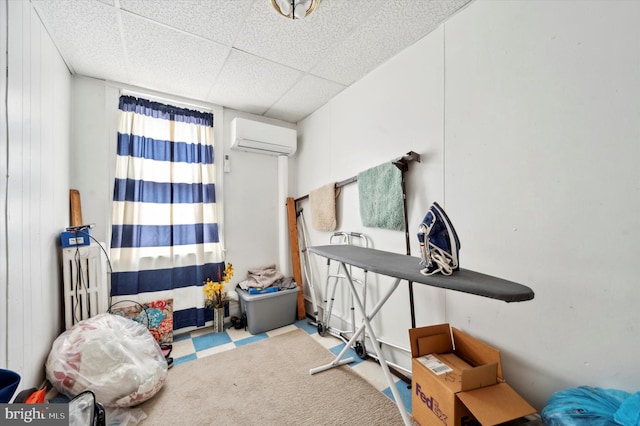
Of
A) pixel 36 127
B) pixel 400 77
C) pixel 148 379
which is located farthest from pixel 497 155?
pixel 36 127

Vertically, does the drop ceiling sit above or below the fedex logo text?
above

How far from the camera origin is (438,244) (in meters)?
1.17

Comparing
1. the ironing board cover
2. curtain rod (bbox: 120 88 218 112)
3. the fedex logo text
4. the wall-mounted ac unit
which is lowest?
the fedex logo text

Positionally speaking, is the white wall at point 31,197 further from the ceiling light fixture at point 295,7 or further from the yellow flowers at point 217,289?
the ceiling light fixture at point 295,7

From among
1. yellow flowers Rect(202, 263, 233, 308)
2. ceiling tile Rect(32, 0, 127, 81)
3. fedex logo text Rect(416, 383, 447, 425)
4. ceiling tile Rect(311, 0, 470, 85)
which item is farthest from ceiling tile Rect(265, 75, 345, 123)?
fedex logo text Rect(416, 383, 447, 425)

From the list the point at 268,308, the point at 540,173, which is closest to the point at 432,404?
the point at 540,173

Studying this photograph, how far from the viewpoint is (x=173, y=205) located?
8.22ft

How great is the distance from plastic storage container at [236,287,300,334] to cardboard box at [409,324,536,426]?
1607 mm

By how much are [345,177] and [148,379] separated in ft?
7.27

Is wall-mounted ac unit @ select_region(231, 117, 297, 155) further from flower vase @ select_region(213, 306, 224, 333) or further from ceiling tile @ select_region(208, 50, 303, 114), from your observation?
flower vase @ select_region(213, 306, 224, 333)

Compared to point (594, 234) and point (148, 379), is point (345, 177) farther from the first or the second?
point (148, 379)

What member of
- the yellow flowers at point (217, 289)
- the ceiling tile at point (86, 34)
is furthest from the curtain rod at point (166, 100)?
the yellow flowers at point (217, 289)

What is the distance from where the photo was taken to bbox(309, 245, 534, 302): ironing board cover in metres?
0.88

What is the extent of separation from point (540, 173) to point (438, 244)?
64cm
